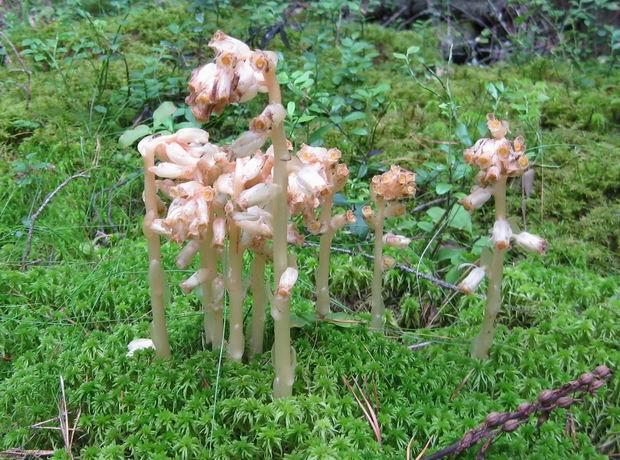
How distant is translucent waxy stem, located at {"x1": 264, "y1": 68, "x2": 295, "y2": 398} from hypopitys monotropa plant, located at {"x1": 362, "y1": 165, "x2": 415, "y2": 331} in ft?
1.73

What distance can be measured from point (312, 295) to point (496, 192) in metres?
1.02

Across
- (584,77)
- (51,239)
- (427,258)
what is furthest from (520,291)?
(584,77)

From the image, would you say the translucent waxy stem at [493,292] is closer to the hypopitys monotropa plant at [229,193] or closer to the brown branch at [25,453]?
the hypopitys monotropa plant at [229,193]

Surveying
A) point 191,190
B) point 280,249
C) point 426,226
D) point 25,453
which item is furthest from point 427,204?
point 25,453

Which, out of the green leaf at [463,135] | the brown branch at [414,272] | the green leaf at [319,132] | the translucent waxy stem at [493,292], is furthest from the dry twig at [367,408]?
the green leaf at [463,135]

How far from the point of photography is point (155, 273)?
1920 mm

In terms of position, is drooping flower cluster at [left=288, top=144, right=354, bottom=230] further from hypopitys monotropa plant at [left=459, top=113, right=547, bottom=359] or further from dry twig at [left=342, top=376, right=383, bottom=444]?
dry twig at [left=342, top=376, right=383, bottom=444]

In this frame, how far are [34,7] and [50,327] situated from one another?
4357mm

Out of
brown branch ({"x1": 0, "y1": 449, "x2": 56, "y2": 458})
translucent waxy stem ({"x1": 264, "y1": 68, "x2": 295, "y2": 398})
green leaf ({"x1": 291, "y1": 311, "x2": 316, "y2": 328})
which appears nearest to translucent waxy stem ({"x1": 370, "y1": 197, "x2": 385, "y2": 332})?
green leaf ({"x1": 291, "y1": 311, "x2": 316, "y2": 328})

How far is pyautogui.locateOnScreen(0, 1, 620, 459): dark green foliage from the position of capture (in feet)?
6.14

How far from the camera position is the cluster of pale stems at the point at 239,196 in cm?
150

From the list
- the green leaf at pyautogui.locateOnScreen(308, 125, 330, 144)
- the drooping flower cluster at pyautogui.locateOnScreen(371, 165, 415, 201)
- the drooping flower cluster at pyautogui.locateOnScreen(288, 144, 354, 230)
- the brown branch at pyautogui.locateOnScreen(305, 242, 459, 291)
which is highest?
the drooping flower cluster at pyautogui.locateOnScreen(288, 144, 354, 230)

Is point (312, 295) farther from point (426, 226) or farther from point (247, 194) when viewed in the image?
point (247, 194)

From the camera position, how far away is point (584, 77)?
4.77 meters
